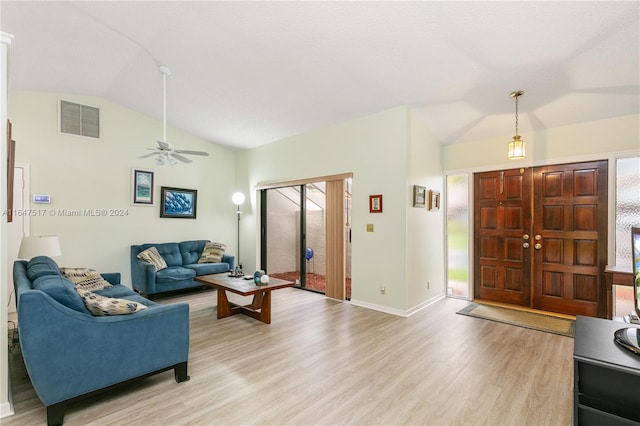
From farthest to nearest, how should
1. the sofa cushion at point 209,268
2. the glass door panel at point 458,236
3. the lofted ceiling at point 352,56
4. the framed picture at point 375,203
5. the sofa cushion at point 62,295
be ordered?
the sofa cushion at point 209,268
the glass door panel at point 458,236
the framed picture at point 375,203
the lofted ceiling at point 352,56
the sofa cushion at point 62,295

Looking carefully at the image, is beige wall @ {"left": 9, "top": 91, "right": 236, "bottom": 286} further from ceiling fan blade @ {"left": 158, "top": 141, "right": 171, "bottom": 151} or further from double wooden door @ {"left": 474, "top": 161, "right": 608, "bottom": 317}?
double wooden door @ {"left": 474, "top": 161, "right": 608, "bottom": 317}

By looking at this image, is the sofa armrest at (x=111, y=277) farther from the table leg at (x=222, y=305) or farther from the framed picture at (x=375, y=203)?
the framed picture at (x=375, y=203)

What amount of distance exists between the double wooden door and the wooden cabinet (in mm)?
3048

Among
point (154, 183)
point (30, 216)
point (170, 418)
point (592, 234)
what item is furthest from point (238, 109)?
point (592, 234)

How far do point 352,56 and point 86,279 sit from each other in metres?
4.31

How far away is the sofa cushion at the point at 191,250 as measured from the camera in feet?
19.2

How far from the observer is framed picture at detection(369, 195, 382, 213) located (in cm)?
442

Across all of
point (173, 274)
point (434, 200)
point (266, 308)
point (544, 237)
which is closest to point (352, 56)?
point (434, 200)

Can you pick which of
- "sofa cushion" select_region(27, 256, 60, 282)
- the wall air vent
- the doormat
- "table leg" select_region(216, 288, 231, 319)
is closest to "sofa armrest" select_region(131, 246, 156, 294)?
"table leg" select_region(216, 288, 231, 319)

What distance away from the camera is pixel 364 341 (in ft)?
10.8

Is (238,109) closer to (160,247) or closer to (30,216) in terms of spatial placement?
(160,247)

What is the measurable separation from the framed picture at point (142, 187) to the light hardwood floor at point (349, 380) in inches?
115

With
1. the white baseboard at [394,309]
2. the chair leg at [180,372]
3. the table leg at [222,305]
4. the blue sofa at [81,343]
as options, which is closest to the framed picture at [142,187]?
the table leg at [222,305]

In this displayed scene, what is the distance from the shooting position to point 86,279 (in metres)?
4.01
